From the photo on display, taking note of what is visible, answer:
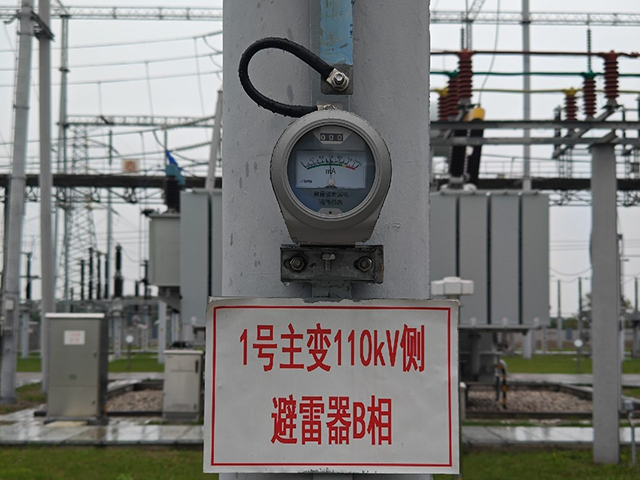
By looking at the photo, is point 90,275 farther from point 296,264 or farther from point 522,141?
point 296,264

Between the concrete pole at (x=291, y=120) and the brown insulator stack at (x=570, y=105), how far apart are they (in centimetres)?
700

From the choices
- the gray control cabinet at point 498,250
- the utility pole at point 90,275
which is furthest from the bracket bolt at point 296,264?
the utility pole at point 90,275

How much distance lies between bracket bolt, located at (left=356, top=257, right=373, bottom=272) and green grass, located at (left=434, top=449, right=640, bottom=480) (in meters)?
7.34

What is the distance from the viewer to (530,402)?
15891 mm

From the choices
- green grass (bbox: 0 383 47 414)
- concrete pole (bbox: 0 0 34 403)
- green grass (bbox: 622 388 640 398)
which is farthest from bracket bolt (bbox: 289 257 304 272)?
green grass (bbox: 622 388 640 398)

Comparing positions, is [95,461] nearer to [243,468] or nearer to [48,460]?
[48,460]

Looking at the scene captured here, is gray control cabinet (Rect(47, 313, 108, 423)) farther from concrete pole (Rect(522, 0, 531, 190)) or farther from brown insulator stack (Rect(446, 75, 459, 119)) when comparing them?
concrete pole (Rect(522, 0, 531, 190))

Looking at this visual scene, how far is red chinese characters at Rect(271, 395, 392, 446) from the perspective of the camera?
5.97 ft

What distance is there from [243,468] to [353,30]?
3.49 ft

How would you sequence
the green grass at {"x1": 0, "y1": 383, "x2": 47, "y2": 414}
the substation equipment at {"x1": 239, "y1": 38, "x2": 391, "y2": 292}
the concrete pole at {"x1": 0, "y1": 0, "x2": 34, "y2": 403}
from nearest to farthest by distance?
the substation equipment at {"x1": 239, "y1": 38, "x2": 391, "y2": 292}, the green grass at {"x1": 0, "y1": 383, "x2": 47, "y2": 414}, the concrete pole at {"x1": 0, "y1": 0, "x2": 34, "y2": 403}

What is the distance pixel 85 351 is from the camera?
1291 centimetres

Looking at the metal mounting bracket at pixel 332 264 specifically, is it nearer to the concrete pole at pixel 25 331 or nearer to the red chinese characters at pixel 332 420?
the red chinese characters at pixel 332 420

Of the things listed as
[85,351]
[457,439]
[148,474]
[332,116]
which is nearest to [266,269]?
[332,116]

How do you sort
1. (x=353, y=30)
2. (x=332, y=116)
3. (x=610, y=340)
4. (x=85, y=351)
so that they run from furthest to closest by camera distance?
(x=85, y=351), (x=610, y=340), (x=353, y=30), (x=332, y=116)
